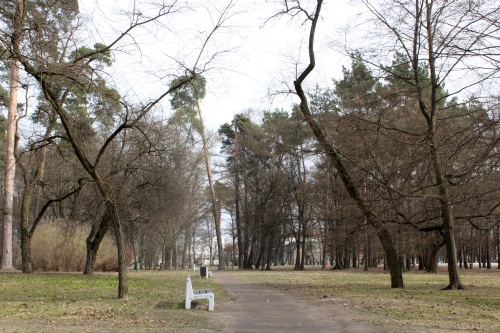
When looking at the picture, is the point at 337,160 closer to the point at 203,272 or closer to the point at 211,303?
the point at 211,303

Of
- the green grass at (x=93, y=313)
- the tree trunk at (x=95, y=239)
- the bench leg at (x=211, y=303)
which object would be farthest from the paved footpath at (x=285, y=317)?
the tree trunk at (x=95, y=239)

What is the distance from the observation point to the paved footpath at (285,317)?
8.43 metres

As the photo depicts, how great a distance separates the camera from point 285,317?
32.4ft

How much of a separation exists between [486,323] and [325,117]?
10.0 meters

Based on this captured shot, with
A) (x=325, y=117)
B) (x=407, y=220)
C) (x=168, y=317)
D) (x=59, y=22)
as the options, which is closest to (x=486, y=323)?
(x=168, y=317)

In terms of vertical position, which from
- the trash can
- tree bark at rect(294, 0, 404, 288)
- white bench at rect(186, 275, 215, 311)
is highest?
tree bark at rect(294, 0, 404, 288)

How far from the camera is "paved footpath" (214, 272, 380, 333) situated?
8430mm

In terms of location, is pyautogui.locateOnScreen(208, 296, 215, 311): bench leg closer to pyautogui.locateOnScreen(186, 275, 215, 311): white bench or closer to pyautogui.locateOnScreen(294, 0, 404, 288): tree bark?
pyautogui.locateOnScreen(186, 275, 215, 311): white bench

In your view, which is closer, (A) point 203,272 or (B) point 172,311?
(B) point 172,311

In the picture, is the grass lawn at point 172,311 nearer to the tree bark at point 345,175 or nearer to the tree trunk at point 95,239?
the tree bark at point 345,175

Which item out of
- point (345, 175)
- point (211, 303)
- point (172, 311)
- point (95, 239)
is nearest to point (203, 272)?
point (95, 239)

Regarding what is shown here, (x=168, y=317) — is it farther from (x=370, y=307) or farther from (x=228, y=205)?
(x=228, y=205)

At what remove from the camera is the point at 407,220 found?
1589 cm

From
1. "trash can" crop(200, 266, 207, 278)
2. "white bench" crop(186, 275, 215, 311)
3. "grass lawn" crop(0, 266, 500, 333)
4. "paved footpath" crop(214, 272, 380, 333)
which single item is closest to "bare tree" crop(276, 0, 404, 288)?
"grass lawn" crop(0, 266, 500, 333)
